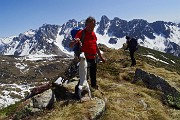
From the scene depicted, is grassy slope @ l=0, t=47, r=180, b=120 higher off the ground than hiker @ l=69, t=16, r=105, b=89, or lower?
lower

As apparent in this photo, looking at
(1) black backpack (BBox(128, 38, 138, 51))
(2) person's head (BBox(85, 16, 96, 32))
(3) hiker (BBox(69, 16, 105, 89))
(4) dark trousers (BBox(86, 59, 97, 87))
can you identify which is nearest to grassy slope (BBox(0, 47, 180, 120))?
(4) dark trousers (BBox(86, 59, 97, 87))

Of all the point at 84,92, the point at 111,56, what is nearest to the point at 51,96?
the point at 84,92

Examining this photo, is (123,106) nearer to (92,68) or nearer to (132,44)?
(92,68)

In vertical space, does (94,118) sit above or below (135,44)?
below

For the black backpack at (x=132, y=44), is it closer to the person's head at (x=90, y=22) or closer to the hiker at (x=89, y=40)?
the hiker at (x=89, y=40)

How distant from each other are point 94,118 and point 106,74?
7.14 metres

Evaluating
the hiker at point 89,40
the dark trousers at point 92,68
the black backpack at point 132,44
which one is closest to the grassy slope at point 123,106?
the dark trousers at point 92,68

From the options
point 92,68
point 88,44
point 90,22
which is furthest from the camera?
point 92,68

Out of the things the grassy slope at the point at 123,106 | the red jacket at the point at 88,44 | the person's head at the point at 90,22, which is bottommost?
the grassy slope at the point at 123,106

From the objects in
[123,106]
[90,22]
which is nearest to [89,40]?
[90,22]

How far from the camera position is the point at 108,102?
1298cm

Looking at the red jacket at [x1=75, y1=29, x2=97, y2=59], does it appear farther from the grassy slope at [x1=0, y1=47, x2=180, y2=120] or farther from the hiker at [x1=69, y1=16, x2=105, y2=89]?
the grassy slope at [x1=0, y1=47, x2=180, y2=120]

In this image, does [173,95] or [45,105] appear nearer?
[45,105]

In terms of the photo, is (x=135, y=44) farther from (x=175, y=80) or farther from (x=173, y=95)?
(x=173, y=95)
